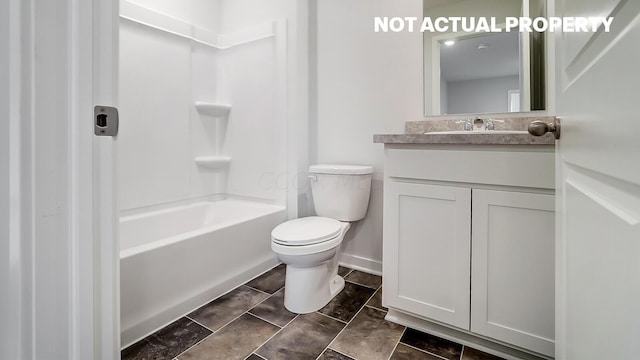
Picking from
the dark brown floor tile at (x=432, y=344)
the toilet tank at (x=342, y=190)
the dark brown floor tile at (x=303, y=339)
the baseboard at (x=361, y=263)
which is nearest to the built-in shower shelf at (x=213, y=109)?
the toilet tank at (x=342, y=190)

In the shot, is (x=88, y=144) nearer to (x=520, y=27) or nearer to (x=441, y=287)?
(x=441, y=287)

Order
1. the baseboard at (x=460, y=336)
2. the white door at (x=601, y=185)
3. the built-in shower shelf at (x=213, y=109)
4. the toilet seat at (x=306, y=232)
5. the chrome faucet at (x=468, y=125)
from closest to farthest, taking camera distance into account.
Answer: the white door at (x=601, y=185) → the baseboard at (x=460, y=336) → the toilet seat at (x=306, y=232) → the chrome faucet at (x=468, y=125) → the built-in shower shelf at (x=213, y=109)

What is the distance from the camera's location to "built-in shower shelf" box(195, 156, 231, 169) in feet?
8.30

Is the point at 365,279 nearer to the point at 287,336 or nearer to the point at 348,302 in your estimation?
the point at 348,302

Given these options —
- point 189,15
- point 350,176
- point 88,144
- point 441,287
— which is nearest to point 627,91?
point 88,144

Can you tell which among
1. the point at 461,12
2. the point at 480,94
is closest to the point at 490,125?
the point at 480,94

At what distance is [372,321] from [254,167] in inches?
61.7

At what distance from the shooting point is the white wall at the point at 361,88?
76.1 inches

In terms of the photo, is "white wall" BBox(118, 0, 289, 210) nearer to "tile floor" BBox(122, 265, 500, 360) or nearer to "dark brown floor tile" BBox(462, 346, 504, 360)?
"tile floor" BBox(122, 265, 500, 360)

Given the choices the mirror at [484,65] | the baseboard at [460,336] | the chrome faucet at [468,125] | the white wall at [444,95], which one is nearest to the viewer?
the baseboard at [460,336]

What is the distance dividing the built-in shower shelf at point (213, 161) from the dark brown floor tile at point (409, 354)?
2.03 m

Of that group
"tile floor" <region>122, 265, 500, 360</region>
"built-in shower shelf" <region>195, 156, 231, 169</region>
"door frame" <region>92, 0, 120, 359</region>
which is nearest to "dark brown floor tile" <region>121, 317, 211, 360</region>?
"tile floor" <region>122, 265, 500, 360</region>

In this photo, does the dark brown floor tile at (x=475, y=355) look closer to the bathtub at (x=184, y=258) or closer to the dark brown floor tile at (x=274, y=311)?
the dark brown floor tile at (x=274, y=311)

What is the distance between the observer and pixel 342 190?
1.92 metres
